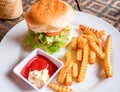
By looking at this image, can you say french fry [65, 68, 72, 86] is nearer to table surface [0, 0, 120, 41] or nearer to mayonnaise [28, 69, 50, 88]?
mayonnaise [28, 69, 50, 88]

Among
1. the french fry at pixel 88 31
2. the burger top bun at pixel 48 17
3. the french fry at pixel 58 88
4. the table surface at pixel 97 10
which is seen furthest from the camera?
the table surface at pixel 97 10

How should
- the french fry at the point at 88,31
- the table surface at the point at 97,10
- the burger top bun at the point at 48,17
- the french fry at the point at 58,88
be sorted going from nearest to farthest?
the french fry at the point at 58,88
the burger top bun at the point at 48,17
the french fry at the point at 88,31
the table surface at the point at 97,10


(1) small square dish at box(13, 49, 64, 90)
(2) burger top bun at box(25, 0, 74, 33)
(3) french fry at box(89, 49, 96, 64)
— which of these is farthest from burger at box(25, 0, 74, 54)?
(3) french fry at box(89, 49, 96, 64)

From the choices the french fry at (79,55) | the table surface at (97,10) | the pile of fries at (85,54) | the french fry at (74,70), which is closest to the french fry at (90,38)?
the pile of fries at (85,54)

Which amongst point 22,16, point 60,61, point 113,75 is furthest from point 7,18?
point 113,75

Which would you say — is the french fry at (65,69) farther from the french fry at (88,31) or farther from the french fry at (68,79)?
the french fry at (88,31)

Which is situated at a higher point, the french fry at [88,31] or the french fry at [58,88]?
the french fry at [88,31]

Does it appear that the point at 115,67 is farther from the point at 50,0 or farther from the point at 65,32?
the point at 50,0
